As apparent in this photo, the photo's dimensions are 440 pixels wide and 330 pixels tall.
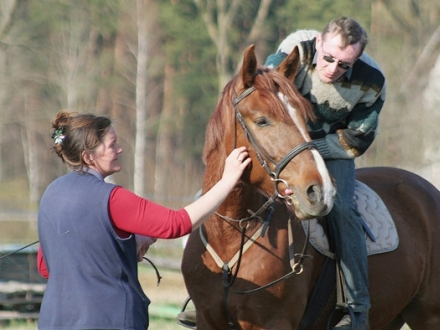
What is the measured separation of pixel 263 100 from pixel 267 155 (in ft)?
1.03

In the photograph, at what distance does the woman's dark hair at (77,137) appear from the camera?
13.9 ft

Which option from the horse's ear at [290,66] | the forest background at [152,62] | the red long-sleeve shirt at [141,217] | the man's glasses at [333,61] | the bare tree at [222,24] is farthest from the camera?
the bare tree at [222,24]

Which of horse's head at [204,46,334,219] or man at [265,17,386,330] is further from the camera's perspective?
man at [265,17,386,330]

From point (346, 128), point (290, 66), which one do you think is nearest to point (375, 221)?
point (346, 128)

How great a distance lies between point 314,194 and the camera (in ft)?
14.4

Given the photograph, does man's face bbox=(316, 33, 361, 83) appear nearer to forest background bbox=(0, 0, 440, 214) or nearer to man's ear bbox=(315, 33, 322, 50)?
man's ear bbox=(315, 33, 322, 50)

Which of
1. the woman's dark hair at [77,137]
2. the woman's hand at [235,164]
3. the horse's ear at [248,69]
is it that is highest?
the horse's ear at [248,69]

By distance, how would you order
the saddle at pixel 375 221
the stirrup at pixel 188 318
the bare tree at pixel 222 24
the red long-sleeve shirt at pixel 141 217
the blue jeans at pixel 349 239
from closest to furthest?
1. the red long-sleeve shirt at pixel 141 217
2. the blue jeans at pixel 349 239
3. the stirrup at pixel 188 318
4. the saddle at pixel 375 221
5. the bare tree at pixel 222 24

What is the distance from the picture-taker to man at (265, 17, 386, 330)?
538 cm

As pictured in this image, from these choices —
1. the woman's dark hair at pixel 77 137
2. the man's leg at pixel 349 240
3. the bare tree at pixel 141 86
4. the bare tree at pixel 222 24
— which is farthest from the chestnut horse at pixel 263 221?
the bare tree at pixel 222 24

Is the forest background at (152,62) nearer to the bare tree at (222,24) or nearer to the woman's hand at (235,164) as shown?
the bare tree at (222,24)

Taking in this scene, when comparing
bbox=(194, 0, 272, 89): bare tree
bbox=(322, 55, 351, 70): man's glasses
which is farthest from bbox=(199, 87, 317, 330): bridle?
bbox=(194, 0, 272, 89): bare tree

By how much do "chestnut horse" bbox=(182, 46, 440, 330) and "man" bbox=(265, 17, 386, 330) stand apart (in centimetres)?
19

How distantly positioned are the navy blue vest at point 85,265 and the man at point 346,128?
5.59ft
